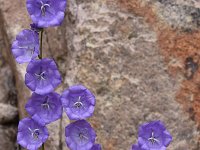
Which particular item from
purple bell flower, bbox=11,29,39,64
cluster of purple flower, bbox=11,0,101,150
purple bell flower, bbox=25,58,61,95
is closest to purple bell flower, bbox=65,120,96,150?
cluster of purple flower, bbox=11,0,101,150

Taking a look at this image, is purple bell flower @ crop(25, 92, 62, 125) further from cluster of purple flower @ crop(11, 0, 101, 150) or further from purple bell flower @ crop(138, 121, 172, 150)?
purple bell flower @ crop(138, 121, 172, 150)

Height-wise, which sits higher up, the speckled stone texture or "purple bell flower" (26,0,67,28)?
"purple bell flower" (26,0,67,28)

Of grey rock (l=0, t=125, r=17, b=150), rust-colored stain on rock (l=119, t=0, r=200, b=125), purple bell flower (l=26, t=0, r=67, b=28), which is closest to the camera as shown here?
purple bell flower (l=26, t=0, r=67, b=28)

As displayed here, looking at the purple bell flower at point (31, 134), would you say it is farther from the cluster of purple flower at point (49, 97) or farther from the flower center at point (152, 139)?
the flower center at point (152, 139)

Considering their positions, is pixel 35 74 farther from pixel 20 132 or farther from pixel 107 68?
pixel 107 68

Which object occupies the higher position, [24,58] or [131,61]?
[24,58]

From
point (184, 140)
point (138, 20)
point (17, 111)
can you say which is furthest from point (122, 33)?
point (17, 111)
